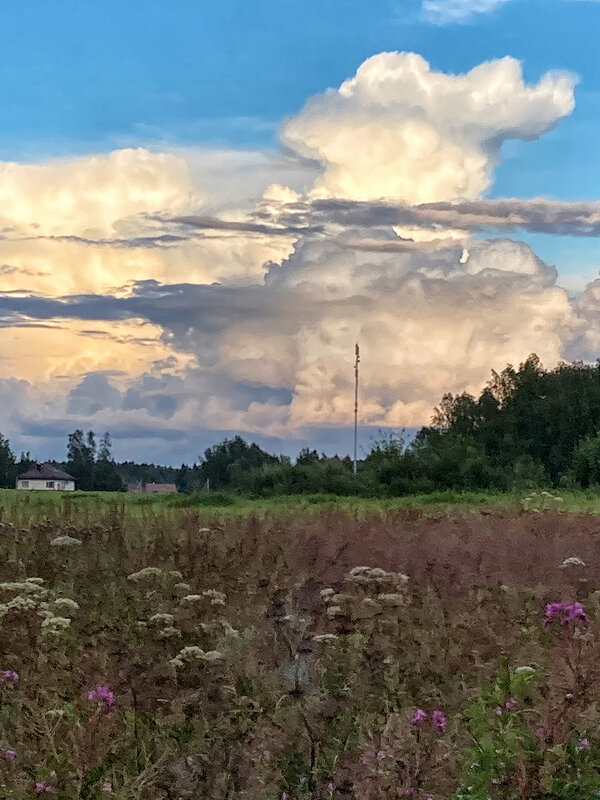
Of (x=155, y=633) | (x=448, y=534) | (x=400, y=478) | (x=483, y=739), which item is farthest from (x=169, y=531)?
(x=400, y=478)

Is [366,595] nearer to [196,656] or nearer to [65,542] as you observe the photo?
[196,656]

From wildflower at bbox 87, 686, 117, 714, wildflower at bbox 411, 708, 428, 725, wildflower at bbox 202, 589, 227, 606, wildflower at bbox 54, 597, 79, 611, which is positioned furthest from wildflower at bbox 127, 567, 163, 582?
wildflower at bbox 411, 708, 428, 725

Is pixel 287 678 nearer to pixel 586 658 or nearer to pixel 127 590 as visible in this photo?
pixel 586 658

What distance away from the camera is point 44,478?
405ft

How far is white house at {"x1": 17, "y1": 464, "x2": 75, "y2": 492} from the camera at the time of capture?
12206cm

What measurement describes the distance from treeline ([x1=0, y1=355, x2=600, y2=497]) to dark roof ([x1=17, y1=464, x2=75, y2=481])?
1.38 m

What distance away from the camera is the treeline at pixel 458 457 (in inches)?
1441

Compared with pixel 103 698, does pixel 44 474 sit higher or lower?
higher

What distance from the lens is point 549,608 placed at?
6.04m

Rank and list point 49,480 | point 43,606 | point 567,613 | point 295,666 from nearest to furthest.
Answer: point 295,666, point 567,613, point 43,606, point 49,480

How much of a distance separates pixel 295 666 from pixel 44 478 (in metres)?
123

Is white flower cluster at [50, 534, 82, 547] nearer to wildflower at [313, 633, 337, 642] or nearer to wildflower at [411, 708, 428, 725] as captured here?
wildflower at [313, 633, 337, 642]

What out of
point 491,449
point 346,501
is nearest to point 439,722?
point 346,501

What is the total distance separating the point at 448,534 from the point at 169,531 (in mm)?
3164
